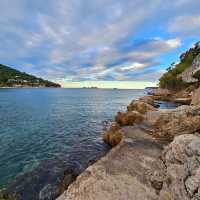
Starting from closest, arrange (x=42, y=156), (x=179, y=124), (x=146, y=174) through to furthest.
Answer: (x=146, y=174) < (x=179, y=124) < (x=42, y=156)

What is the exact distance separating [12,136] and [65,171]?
396 inches

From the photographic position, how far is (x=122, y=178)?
21.7ft

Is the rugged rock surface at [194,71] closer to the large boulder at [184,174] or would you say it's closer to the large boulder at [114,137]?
the large boulder at [114,137]

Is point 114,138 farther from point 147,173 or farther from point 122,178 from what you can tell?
point 122,178

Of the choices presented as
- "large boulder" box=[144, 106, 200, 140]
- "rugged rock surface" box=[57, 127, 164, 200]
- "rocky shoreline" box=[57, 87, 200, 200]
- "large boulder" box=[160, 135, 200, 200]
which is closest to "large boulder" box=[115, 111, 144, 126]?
"large boulder" box=[144, 106, 200, 140]

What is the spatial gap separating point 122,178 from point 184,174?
93.3 inches

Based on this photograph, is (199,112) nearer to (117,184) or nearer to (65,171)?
(117,184)

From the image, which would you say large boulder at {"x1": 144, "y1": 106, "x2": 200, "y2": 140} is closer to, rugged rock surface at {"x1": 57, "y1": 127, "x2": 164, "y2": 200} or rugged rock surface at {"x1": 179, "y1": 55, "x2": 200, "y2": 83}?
rugged rock surface at {"x1": 57, "y1": 127, "x2": 164, "y2": 200}

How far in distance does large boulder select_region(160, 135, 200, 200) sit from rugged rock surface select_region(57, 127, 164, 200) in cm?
47

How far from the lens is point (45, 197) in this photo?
7695mm

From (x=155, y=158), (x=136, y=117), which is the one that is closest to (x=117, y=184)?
(x=155, y=158)

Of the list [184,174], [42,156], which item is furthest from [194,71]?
[184,174]

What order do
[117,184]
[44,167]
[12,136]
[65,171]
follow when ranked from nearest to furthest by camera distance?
1. [117,184]
2. [65,171]
3. [44,167]
4. [12,136]

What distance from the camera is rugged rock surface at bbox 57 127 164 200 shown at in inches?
227
